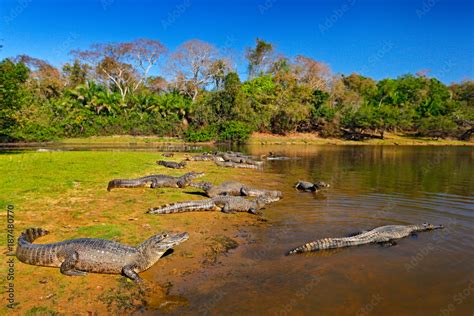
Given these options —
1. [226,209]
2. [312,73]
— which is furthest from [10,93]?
[312,73]

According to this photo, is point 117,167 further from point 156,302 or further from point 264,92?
point 264,92

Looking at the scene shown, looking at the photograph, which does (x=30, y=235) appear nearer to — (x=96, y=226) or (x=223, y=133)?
(x=96, y=226)

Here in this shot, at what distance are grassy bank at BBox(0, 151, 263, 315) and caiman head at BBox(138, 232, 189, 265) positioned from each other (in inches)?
9.5

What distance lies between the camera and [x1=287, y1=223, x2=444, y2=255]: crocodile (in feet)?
22.7

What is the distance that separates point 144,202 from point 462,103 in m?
70.3

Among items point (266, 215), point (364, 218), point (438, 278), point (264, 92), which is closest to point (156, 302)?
point (438, 278)

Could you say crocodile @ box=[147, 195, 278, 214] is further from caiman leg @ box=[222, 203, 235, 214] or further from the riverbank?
the riverbank

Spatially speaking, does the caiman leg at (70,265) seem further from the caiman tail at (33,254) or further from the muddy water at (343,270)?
the muddy water at (343,270)

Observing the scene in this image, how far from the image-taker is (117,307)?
15.3ft

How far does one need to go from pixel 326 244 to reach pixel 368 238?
3.74ft

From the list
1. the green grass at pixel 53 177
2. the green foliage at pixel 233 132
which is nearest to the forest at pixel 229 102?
the green foliage at pixel 233 132

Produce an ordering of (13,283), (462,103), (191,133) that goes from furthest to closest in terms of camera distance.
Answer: (462,103), (191,133), (13,283)

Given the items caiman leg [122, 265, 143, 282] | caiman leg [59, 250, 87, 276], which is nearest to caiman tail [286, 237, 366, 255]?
caiman leg [122, 265, 143, 282]

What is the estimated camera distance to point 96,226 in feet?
24.8
